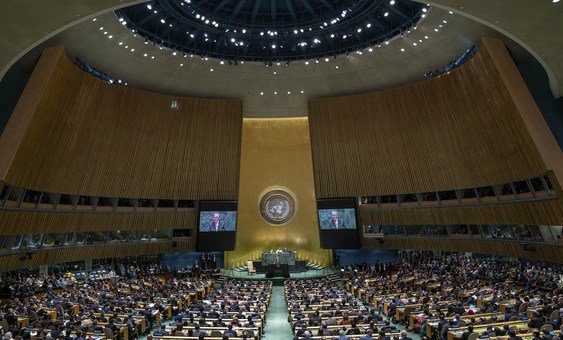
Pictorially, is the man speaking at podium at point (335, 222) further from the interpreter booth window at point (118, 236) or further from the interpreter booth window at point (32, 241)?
the interpreter booth window at point (32, 241)

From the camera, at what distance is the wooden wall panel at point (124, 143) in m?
17.6

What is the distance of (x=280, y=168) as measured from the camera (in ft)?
103

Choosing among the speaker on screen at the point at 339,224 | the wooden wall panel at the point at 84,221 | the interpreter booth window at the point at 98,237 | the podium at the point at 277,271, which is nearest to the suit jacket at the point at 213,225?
the wooden wall panel at the point at 84,221

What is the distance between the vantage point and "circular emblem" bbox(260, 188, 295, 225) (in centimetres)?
3105

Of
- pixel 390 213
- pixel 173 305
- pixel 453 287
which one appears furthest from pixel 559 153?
pixel 173 305

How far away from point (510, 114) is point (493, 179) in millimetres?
3920

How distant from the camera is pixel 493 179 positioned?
19.7m

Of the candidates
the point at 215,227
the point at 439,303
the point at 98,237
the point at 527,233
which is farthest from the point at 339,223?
the point at 98,237

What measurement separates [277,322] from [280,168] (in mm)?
17574

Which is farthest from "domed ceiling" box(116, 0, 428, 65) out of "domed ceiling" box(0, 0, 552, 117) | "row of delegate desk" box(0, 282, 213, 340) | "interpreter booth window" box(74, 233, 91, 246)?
"row of delegate desk" box(0, 282, 213, 340)

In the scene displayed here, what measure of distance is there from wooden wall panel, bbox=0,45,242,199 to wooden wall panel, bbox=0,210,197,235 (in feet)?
4.22

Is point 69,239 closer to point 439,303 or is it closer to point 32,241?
point 32,241

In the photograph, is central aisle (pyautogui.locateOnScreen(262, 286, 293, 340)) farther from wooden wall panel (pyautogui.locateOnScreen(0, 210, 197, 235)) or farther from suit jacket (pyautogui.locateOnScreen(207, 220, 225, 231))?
wooden wall panel (pyautogui.locateOnScreen(0, 210, 197, 235))

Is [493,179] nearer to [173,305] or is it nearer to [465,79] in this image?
[465,79]
